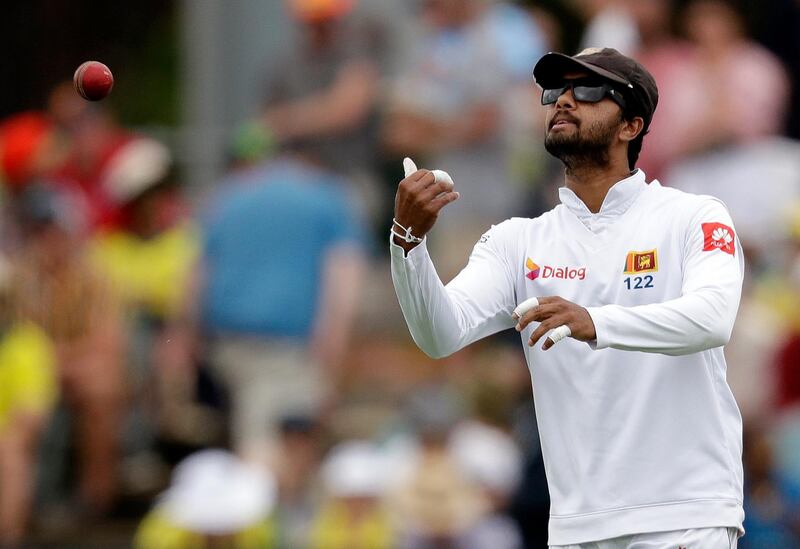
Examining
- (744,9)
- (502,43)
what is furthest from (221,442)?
(744,9)

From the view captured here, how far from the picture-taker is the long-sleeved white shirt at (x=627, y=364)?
5.20 metres

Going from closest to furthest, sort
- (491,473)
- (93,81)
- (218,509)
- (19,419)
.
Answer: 1. (93,81)
2. (218,509)
3. (491,473)
4. (19,419)

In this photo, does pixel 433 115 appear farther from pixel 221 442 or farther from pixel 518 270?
pixel 518 270

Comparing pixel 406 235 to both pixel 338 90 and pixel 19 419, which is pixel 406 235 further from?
pixel 338 90

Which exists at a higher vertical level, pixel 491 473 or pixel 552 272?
pixel 552 272

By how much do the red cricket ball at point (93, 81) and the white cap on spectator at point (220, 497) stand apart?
476cm

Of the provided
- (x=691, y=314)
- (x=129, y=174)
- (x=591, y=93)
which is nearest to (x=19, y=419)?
(x=129, y=174)

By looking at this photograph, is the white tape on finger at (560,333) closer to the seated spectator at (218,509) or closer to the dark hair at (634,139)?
the dark hair at (634,139)

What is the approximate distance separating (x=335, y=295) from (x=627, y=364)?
222 inches

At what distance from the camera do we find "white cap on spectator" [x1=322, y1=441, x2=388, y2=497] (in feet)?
33.7

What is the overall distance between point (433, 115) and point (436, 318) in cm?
646

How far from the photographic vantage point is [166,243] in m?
12.4

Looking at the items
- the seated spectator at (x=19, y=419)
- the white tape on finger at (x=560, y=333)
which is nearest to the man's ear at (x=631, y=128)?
the white tape on finger at (x=560, y=333)

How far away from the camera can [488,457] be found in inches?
417
